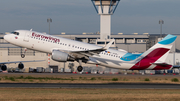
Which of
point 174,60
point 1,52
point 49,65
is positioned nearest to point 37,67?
point 49,65

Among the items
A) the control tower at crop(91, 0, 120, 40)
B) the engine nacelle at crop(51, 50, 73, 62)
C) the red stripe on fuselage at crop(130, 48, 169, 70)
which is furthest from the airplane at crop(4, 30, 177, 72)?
the control tower at crop(91, 0, 120, 40)

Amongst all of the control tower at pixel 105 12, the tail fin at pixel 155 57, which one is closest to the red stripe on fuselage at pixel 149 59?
the tail fin at pixel 155 57

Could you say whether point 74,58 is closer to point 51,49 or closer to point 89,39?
point 51,49

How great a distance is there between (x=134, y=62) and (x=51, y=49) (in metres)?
15.4

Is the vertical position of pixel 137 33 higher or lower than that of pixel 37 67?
higher

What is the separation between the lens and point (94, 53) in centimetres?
4834

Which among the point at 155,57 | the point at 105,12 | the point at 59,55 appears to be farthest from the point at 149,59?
the point at 105,12

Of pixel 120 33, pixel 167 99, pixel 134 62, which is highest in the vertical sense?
pixel 120 33

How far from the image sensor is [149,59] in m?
54.1

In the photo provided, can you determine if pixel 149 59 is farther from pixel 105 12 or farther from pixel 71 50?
pixel 105 12

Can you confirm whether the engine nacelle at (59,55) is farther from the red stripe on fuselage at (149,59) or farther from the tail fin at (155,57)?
the tail fin at (155,57)

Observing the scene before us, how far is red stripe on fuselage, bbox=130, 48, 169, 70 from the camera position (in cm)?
5357

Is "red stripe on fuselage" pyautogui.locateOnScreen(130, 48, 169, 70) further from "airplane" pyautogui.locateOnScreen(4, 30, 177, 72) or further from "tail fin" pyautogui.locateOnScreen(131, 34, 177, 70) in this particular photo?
"airplane" pyautogui.locateOnScreen(4, 30, 177, 72)

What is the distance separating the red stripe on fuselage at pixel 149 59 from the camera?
5357 cm
